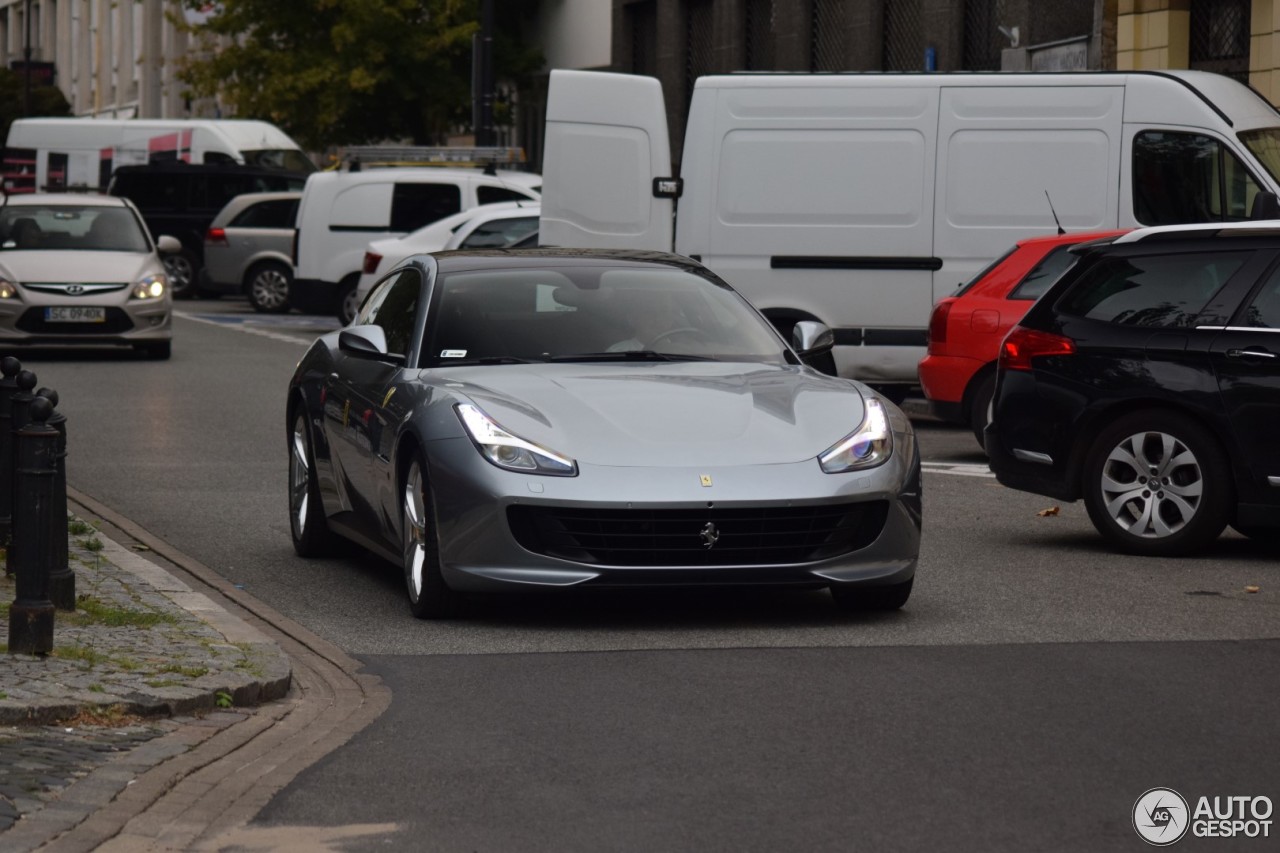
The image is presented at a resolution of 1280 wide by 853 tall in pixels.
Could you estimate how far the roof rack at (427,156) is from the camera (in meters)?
33.0

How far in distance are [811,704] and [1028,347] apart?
4.57m

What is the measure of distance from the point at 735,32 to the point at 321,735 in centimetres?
3313

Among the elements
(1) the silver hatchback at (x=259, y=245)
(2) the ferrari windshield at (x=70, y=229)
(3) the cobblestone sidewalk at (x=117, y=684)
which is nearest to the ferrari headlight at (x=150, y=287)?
(2) the ferrari windshield at (x=70, y=229)

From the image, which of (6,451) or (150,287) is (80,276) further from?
(6,451)

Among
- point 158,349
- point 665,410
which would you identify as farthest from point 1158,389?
point 158,349

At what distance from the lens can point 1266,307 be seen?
1032 centimetres

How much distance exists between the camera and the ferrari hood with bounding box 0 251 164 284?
23.8 meters

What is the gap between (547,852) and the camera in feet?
17.3

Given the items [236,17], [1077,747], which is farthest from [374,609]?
[236,17]

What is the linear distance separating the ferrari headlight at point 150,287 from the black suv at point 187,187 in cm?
1532

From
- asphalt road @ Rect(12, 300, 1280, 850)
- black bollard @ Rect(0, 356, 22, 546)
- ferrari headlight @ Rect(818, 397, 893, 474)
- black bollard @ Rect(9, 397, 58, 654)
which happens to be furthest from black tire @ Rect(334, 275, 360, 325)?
black bollard @ Rect(9, 397, 58, 654)

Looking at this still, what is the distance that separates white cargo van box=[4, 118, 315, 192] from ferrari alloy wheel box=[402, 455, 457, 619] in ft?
118

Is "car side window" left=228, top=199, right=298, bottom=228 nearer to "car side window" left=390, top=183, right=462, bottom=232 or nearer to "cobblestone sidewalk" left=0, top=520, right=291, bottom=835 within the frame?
"car side window" left=390, top=183, right=462, bottom=232

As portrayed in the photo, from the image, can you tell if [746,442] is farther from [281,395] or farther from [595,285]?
[281,395]
